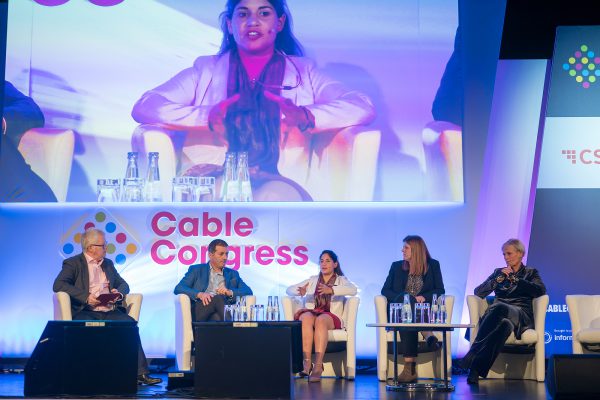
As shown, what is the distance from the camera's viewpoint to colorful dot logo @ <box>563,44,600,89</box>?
A: 7672 millimetres

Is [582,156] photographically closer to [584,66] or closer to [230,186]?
[584,66]

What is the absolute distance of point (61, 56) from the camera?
25.0ft

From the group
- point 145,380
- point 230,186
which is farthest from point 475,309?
point 145,380

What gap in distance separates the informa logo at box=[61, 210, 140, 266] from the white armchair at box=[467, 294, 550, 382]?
3069 millimetres

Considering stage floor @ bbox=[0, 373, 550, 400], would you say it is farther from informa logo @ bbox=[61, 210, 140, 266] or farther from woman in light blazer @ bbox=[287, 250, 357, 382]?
informa logo @ bbox=[61, 210, 140, 266]

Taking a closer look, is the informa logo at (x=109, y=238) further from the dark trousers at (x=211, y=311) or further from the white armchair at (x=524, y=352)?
the white armchair at (x=524, y=352)

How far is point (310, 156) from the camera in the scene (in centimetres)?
743

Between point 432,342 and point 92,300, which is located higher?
point 92,300

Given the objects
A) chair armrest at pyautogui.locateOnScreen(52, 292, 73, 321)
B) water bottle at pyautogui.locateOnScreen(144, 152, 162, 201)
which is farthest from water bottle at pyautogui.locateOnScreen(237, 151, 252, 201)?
chair armrest at pyautogui.locateOnScreen(52, 292, 73, 321)

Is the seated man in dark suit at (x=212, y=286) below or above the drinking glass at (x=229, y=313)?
above

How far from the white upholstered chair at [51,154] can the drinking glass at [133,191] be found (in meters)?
0.53

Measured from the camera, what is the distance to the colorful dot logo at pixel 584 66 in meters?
7.67

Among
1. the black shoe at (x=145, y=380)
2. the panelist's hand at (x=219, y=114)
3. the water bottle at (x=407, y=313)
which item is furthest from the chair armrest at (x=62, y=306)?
Result: the water bottle at (x=407, y=313)

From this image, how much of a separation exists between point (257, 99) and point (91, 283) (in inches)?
93.2
